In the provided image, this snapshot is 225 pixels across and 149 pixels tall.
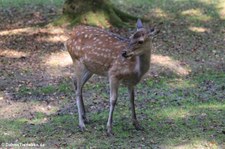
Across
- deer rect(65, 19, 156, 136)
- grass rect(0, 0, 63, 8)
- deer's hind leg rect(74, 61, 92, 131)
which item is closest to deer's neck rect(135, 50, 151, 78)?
deer rect(65, 19, 156, 136)

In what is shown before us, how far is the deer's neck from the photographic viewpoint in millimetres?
6119

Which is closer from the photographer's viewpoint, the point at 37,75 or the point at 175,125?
the point at 175,125

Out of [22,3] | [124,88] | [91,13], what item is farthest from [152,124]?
[22,3]

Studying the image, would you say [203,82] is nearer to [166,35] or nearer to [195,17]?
[166,35]

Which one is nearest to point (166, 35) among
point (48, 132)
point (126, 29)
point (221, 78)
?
point (126, 29)

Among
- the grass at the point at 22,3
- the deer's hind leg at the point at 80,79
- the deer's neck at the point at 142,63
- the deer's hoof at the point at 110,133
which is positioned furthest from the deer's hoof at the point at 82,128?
the grass at the point at 22,3

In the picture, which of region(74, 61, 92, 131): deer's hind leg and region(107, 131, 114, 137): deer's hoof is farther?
region(74, 61, 92, 131): deer's hind leg

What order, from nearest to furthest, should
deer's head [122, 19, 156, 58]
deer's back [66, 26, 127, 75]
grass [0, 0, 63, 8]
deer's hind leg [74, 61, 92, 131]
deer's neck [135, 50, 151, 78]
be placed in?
deer's head [122, 19, 156, 58] → deer's neck [135, 50, 151, 78] → deer's back [66, 26, 127, 75] → deer's hind leg [74, 61, 92, 131] → grass [0, 0, 63, 8]

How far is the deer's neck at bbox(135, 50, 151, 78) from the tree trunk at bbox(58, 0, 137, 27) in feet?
20.2

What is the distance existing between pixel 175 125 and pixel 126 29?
598cm

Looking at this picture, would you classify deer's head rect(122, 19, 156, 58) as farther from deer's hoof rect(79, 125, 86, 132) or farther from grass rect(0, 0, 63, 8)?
grass rect(0, 0, 63, 8)

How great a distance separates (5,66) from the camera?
33.1 feet

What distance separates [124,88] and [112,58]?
250 cm

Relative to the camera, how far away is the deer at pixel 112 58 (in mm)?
5973
